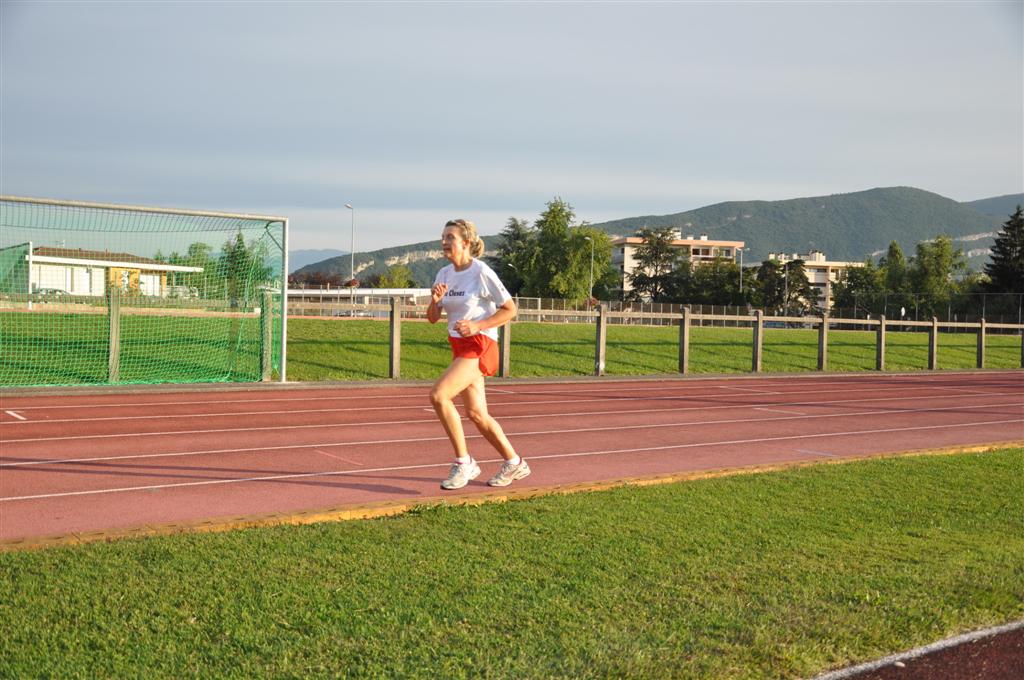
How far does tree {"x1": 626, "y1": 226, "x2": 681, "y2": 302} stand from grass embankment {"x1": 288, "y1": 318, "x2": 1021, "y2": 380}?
9482 centimetres

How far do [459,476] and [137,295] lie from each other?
11.2 m

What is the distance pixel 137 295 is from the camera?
16500 mm

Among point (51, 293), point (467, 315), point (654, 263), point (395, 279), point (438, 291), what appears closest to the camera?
point (438, 291)

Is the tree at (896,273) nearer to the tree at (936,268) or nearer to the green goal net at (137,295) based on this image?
the tree at (936,268)

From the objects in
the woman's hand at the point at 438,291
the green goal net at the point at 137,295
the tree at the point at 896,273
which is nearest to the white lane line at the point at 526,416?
the woman's hand at the point at 438,291

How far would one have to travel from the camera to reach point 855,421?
13.3 metres

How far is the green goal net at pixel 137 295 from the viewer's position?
15.4m

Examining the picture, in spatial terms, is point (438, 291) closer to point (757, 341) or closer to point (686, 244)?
point (757, 341)

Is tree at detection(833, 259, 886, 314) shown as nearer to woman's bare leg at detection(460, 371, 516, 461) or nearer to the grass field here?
the grass field

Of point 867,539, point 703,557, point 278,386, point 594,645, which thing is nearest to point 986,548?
point 867,539

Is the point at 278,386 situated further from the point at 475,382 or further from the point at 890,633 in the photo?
the point at 890,633

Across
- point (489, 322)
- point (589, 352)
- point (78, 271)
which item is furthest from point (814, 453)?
point (589, 352)

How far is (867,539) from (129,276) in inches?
545

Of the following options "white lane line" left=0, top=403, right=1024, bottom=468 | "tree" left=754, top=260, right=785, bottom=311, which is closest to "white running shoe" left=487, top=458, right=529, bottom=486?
"white lane line" left=0, top=403, right=1024, bottom=468
